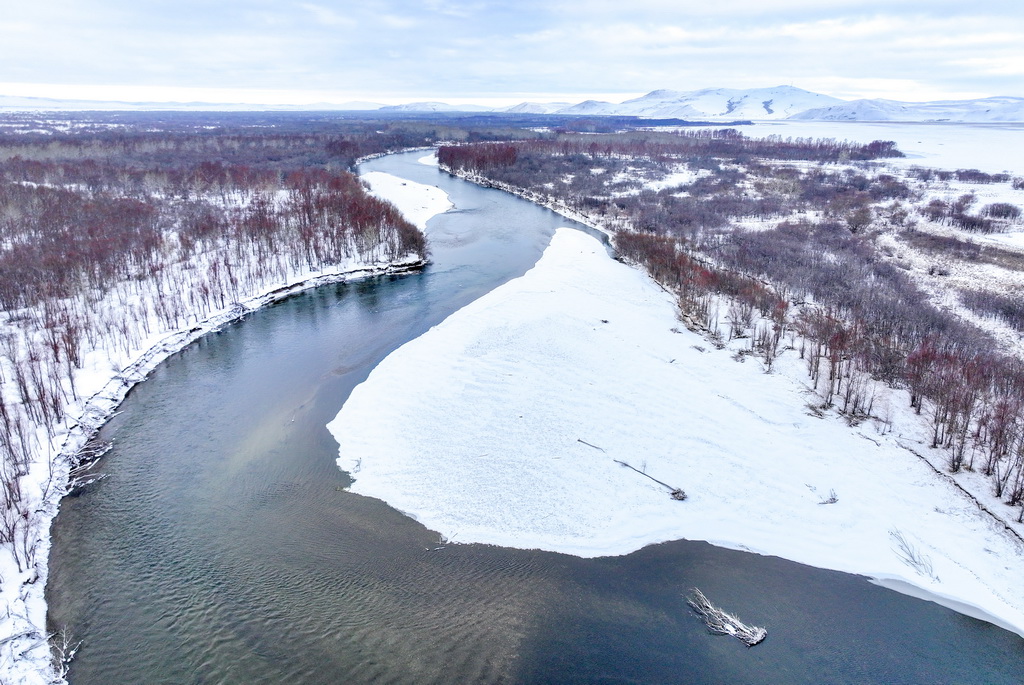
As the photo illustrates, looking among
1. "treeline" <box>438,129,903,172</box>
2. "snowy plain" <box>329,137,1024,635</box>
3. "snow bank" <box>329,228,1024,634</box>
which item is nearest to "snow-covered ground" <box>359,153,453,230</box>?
→ "treeline" <box>438,129,903,172</box>

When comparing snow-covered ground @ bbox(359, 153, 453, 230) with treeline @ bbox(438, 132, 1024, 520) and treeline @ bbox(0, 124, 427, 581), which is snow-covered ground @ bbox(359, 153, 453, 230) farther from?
treeline @ bbox(438, 132, 1024, 520)

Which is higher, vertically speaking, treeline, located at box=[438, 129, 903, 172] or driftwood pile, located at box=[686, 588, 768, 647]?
treeline, located at box=[438, 129, 903, 172]

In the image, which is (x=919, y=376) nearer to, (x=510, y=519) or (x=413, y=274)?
(x=510, y=519)

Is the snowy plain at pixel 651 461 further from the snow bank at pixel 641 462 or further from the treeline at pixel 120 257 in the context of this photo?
the treeline at pixel 120 257

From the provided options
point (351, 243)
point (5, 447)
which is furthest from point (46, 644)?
point (351, 243)

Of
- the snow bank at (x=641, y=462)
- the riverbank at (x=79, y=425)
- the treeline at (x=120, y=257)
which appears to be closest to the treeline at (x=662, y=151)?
the treeline at (x=120, y=257)

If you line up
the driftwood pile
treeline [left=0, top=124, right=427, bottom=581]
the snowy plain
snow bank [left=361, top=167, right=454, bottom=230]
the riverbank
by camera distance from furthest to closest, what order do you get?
1. snow bank [left=361, top=167, right=454, bottom=230]
2. treeline [left=0, top=124, right=427, bottom=581]
3. the snowy plain
4. the driftwood pile
5. the riverbank
